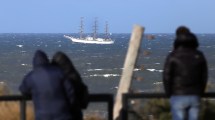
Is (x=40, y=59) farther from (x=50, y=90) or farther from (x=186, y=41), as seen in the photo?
(x=186, y=41)

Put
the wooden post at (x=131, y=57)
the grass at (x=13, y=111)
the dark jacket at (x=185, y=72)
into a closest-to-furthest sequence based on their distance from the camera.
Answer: the dark jacket at (x=185, y=72)
the grass at (x=13, y=111)
the wooden post at (x=131, y=57)

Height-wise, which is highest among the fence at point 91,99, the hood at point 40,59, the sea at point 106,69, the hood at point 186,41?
the hood at point 186,41

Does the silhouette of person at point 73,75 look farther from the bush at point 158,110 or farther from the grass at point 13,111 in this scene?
the bush at point 158,110

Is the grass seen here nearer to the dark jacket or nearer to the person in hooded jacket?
the person in hooded jacket

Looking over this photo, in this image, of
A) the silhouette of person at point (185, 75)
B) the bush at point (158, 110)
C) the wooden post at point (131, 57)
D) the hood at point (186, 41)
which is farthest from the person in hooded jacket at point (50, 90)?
the wooden post at point (131, 57)

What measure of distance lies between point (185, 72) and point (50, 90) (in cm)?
164

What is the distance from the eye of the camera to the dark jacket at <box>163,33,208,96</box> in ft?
26.6

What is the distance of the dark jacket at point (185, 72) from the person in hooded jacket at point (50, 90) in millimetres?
1266

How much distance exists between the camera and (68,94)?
7547mm

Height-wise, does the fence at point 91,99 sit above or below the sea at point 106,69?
above

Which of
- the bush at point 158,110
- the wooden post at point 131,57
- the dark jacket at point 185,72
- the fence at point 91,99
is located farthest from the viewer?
the wooden post at point 131,57

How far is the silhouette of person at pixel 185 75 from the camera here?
810 centimetres

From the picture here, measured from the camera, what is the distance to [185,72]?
809 centimetres

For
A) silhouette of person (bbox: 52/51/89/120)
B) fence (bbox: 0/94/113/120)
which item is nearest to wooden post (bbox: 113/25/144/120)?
fence (bbox: 0/94/113/120)
